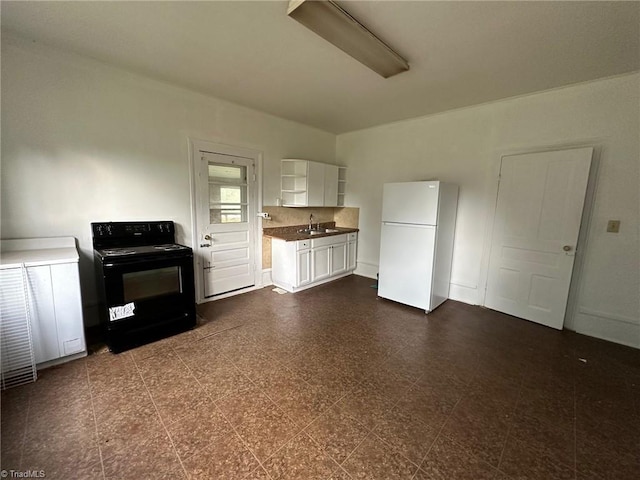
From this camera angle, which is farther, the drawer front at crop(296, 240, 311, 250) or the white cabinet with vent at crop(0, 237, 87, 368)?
the drawer front at crop(296, 240, 311, 250)

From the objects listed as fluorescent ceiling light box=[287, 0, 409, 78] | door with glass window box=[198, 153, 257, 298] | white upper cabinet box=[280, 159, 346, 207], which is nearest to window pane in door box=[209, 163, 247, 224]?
door with glass window box=[198, 153, 257, 298]

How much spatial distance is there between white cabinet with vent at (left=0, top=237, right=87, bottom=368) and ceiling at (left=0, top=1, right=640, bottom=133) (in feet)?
5.91

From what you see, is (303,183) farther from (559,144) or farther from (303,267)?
(559,144)

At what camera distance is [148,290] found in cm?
258

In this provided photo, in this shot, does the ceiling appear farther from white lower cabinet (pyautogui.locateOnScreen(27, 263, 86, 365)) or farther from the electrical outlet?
white lower cabinet (pyautogui.locateOnScreen(27, 263, 86, 365))

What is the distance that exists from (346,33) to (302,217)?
304cm

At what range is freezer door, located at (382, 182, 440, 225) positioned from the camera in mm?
3176

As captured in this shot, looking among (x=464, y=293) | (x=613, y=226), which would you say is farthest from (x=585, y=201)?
(x=464, y=293)

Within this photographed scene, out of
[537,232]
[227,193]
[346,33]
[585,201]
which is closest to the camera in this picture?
[346,33]

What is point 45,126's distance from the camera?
2.33 m

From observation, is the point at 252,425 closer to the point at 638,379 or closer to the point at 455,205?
the point at 638,379

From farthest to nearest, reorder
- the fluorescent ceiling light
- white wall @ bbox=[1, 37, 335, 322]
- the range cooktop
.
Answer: the range cooktop
white wall @ bbox=[1, 37, 335, 322]
the fluorescent ceiling light

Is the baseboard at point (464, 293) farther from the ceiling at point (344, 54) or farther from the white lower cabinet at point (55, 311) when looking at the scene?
the white lower cabinet at point (55, 311)

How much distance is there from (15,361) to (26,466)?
39.5 inches
